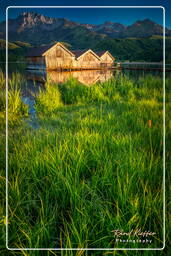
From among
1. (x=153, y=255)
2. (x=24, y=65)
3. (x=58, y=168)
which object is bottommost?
(x=153, y=255)

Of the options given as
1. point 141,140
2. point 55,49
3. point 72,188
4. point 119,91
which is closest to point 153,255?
point 72,188

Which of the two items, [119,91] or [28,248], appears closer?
[28,248]

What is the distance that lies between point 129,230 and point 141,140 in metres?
1.27

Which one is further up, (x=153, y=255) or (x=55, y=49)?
(x=55, y=49)

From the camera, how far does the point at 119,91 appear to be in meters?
5.75

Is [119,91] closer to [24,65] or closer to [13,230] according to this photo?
[13,230]

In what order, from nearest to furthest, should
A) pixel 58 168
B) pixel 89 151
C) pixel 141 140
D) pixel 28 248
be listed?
pixel 28 248, pixel 58 168, pixel 89 151, pixel 141 140

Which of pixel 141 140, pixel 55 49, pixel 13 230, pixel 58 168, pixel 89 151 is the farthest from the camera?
pixel 55 49

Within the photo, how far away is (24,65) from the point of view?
27.3 meters

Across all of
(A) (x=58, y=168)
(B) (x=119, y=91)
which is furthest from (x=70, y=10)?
(B) (x=119, y=91)

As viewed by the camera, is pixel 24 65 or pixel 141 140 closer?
pixel 141 140

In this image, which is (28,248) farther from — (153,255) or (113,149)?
(113,149)

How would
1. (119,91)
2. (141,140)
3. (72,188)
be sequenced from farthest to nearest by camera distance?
(119,91) < (141,140) < (72,188)

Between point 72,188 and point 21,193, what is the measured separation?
0.38 m
